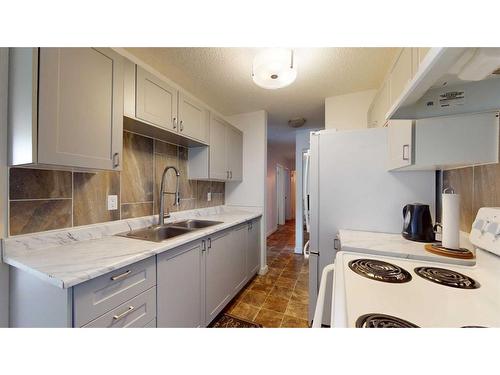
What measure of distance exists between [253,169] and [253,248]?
112 cm

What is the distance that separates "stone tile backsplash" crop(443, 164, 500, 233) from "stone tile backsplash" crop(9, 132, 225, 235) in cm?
223

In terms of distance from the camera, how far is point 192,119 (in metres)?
1.85

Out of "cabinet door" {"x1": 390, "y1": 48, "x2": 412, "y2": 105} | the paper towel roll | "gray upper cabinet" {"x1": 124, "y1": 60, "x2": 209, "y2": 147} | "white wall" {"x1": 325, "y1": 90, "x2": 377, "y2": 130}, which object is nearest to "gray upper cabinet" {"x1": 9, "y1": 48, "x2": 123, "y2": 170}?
"gray upper cabinet" {"x1": 124, "y1": 60, "x2": 209, "y2": 147}

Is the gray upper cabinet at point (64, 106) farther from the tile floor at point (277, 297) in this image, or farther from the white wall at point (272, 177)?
the white wall at point (272, 177)

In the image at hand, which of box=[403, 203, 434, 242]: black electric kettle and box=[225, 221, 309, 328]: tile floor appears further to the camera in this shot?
box=[225, 221, 309, 328]: tile floor

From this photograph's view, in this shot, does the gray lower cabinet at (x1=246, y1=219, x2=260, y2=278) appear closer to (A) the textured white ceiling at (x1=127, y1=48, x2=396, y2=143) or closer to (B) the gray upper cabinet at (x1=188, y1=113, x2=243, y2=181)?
(B) the gray upper cabinet at (x1=188, y1=113, x2=243, y2=181)

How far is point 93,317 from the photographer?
31.0 inches

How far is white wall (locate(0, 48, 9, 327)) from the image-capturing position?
0.92 m

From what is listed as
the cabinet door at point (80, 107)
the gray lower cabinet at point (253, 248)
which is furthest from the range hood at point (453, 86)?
the gray lower cabinet at point (253, 248)

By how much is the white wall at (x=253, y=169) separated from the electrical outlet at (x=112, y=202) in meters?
1.62

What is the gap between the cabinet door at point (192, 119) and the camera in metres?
1.71
